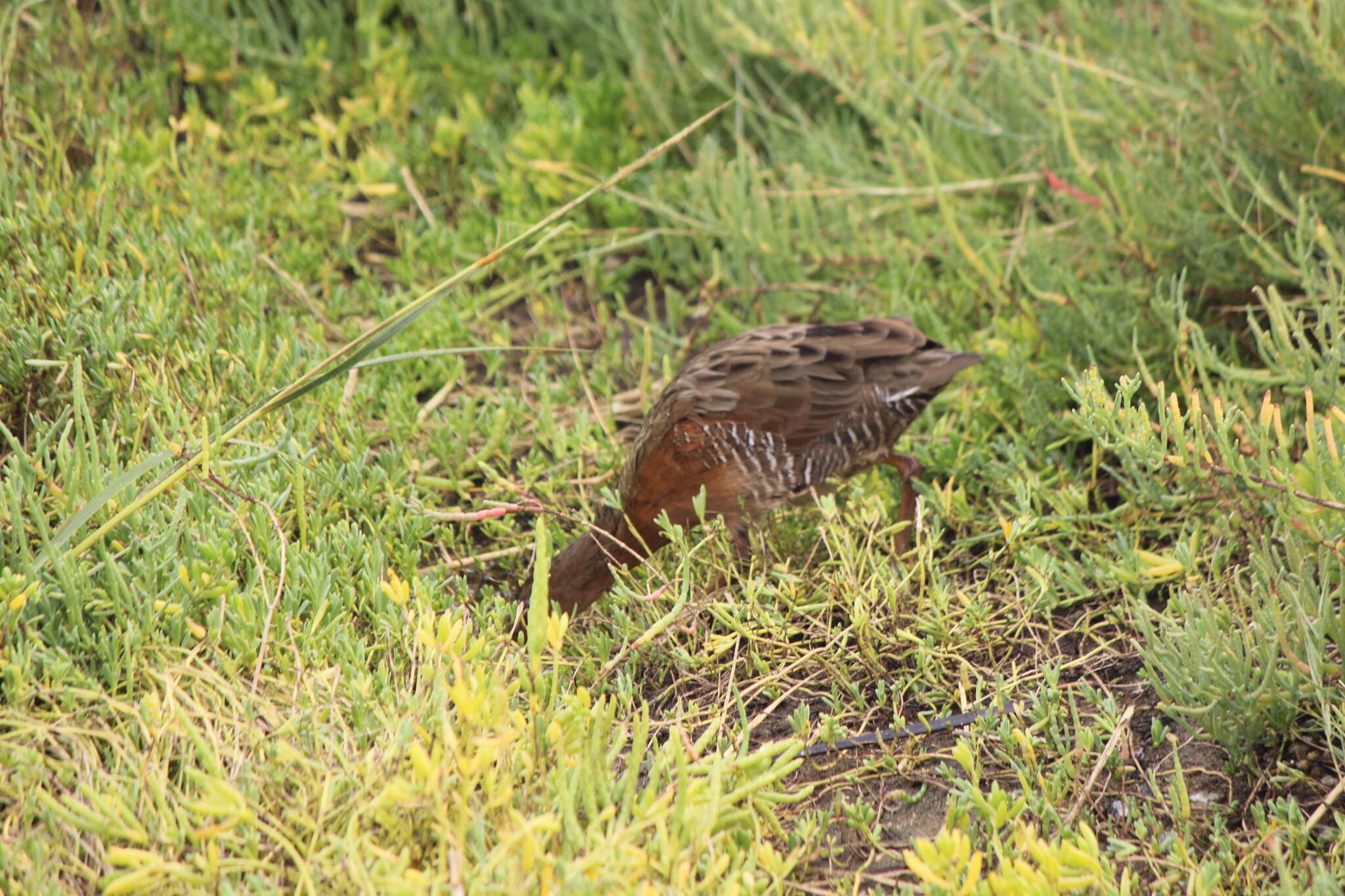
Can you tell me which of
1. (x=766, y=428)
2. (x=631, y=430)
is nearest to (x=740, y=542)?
(x=766, y=428)

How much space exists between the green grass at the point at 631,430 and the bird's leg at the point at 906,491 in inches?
3.1

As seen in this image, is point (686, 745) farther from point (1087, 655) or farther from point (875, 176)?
point (875, 176)

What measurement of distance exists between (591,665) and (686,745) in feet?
1.46

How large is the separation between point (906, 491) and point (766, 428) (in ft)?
1.62

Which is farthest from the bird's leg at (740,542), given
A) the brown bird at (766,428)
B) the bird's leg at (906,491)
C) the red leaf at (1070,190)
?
the red leaf at (1070,190)

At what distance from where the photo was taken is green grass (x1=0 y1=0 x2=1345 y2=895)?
241cm

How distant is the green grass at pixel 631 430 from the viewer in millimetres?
2406

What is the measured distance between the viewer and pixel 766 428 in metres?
3.70

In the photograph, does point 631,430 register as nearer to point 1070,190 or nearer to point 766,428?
point 766,428

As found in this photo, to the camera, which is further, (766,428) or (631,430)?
(631,430)

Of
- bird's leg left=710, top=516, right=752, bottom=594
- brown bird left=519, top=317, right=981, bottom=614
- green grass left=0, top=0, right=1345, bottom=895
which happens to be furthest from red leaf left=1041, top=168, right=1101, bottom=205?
bird's leg left=710, top=516, right=752, bottom=594

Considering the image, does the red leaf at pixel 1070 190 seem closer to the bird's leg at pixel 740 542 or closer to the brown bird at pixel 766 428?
the brown bird at pixel 766 428

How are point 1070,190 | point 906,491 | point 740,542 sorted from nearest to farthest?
point 740,542 < point 906,491 < point 1070,190

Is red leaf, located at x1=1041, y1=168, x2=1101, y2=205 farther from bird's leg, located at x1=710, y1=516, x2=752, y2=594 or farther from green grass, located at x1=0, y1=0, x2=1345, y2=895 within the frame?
bird's leg, located at x1=710, y1=516, x2=752, y2=594
